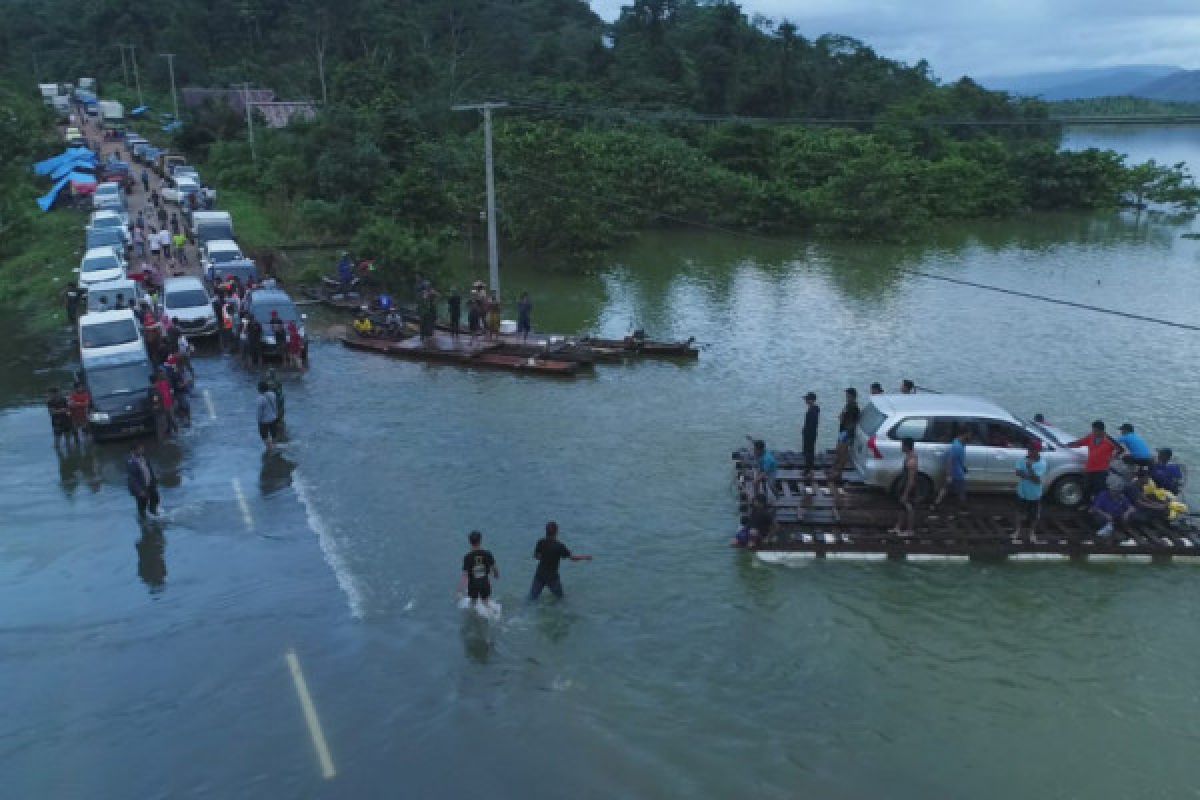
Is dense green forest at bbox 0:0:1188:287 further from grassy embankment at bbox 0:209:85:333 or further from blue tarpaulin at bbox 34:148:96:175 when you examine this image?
grassy embankment at bbox 0:209:85:333

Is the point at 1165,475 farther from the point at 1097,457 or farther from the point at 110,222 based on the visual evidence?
the point at 110,222

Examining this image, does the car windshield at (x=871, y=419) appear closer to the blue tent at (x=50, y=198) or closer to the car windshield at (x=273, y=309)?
the car windshield at (x=273, y=309)

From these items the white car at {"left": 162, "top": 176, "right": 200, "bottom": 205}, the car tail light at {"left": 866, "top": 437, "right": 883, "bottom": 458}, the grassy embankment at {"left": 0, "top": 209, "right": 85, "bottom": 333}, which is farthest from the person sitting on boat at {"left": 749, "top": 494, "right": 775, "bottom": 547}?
the white car at {"left": 162, "top": 176, "right": 200, "bottom": 205}

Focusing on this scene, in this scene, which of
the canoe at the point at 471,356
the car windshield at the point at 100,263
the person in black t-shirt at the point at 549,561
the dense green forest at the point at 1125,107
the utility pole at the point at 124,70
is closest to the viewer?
the person in black t-shirt at the point at 549,561

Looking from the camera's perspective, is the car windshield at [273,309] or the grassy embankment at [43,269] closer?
the car windshield at [273,309]

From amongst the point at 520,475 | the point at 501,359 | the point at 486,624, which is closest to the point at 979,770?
the point at 486,624

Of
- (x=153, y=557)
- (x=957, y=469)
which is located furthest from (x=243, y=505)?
(x=957, y=469)

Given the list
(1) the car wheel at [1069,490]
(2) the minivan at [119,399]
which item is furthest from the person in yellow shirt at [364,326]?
(1) the car wheel at [1069,490]
